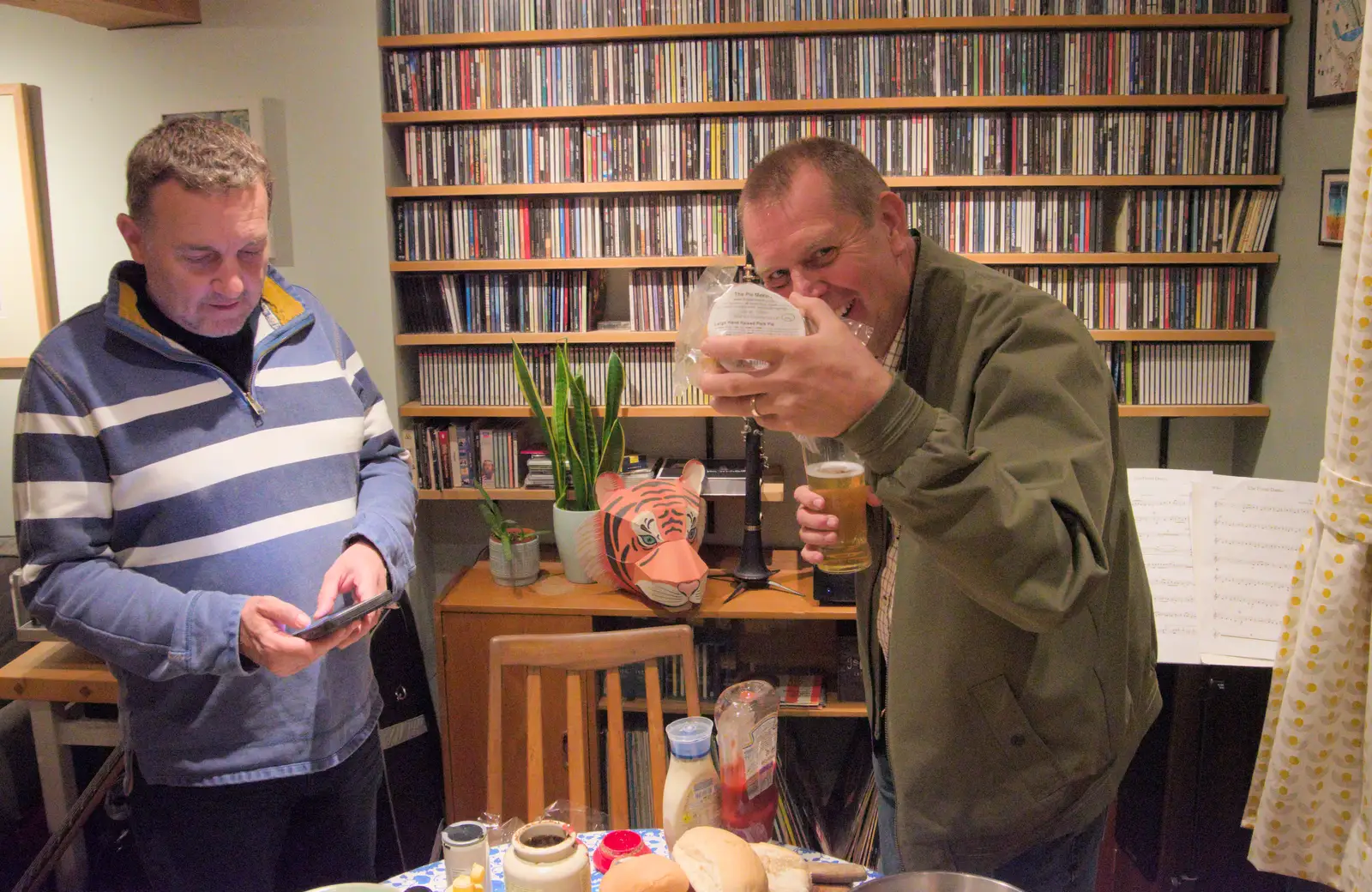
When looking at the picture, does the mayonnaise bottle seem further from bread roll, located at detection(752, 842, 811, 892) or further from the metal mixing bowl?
the metal mixing bowl

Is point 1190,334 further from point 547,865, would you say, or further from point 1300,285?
point 547,865

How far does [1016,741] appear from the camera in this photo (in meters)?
1.32

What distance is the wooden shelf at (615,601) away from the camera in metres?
2.82

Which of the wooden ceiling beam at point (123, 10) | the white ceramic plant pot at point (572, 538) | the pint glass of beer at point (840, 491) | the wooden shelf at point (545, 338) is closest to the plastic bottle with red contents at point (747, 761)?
the pint glass of beer at point (840, 491)

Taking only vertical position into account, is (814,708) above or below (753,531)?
below

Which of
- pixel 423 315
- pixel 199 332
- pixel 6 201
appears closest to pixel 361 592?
pixel 199 332

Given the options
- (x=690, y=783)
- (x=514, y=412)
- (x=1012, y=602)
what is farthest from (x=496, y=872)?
(x=514, y=412)

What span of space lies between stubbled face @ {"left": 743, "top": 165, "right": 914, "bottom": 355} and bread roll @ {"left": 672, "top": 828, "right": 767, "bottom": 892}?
0.68 m

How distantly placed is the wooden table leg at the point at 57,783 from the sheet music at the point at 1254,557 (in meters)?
2.87

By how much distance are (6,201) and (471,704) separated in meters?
2.12

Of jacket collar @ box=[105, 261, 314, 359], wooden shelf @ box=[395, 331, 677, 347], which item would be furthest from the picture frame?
jacket collar @ box=[105, 261, 314, 359]

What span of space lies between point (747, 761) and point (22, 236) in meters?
3.04

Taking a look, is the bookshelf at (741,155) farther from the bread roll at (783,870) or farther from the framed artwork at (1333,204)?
the bread roll at (783,870)

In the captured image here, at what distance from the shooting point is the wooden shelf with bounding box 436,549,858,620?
9.25 ft
